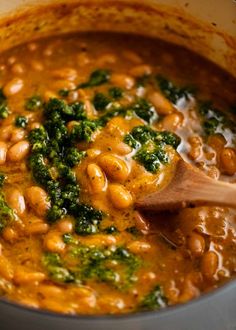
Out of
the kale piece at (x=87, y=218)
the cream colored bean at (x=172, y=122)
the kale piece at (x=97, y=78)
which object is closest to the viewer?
the kale piece at (x=87, y=218)

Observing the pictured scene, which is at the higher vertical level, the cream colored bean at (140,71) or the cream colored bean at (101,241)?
the cream colored bean at (140,71)

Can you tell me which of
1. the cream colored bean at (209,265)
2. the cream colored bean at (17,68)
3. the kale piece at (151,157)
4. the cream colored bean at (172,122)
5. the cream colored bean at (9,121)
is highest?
the cream colored bean at (17,68)

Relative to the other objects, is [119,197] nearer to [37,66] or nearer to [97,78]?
[97,78]

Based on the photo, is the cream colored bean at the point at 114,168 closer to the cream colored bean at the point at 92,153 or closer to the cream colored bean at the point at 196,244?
the cream colored bean at the point at 92,153

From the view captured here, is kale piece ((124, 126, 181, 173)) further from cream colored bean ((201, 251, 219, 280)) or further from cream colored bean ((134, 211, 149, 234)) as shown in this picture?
cream colored bean ((201, 251, 219, 280))

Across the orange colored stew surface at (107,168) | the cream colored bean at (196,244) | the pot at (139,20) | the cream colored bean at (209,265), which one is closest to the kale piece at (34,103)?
the orange colored stew surface at (107,168)

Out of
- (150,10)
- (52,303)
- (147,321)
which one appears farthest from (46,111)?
(147,321)

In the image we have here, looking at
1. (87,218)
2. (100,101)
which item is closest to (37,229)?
(87,218)
